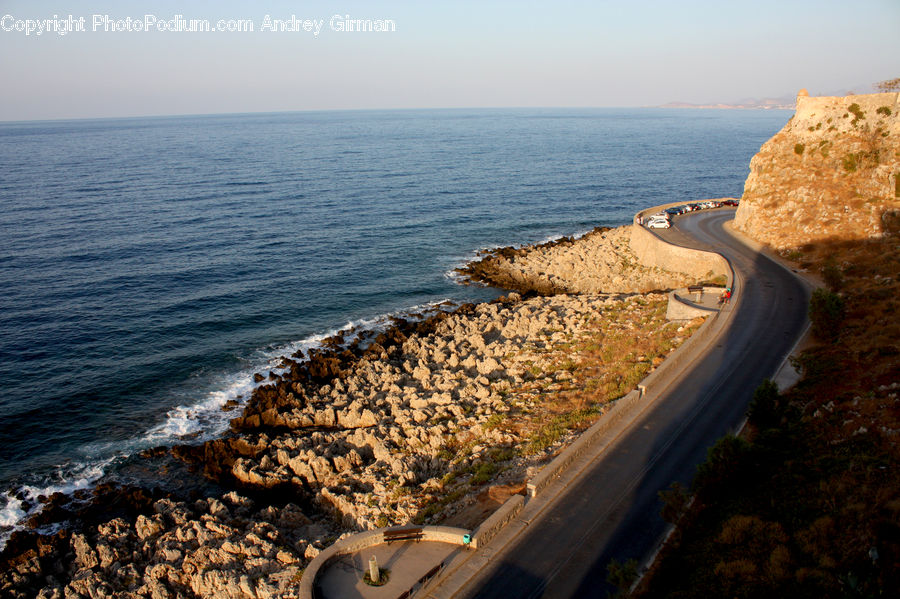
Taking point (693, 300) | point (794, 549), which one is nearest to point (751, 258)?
point (693, 300)

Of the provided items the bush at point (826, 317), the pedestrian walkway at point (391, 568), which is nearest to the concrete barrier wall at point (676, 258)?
the bush at point (826, 317)

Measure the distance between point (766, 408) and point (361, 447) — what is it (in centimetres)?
1690

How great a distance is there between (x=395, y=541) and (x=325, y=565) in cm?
207

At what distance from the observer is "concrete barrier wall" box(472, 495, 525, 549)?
15.8 meters

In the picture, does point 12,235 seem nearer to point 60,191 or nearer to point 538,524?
point 60,191

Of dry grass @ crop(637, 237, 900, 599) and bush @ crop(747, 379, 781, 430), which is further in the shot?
bush @ crop(747, 379, 781, 430)

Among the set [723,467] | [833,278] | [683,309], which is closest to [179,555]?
[723,467]

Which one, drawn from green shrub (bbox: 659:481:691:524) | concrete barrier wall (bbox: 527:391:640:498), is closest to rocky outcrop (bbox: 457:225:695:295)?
concrete barrier wall (bbox: 527:391:640:498)

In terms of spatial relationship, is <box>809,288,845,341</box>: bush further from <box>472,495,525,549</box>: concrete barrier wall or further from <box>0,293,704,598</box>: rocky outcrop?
<box>472,495,525,549</box>: concrete barrier wall

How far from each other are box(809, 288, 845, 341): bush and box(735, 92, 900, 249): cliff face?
1656cm

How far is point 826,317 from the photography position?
2697 centimetres

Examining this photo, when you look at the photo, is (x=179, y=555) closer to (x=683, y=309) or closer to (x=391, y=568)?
(x=391, y=568)

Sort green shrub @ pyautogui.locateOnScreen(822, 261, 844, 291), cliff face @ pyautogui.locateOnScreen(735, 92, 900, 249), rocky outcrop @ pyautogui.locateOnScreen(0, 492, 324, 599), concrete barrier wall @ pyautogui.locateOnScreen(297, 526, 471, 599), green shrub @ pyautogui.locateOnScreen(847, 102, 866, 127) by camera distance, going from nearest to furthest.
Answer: concrete barrier wall @ pyautogui.locateOnScreen(297, 526, 471, 599) → rocky outcrop @ pyautogui.locateOnScreen(0, 492, 324, 599) → green shrub @ pyautogui.locateOnScreen(822, 261, 844, 291) → cliff face @ pyautogui.locateOnScreen(735, 92, 900, 249) → green shrub @ pyautogui.locateOnScreen(847, 102, 866, 127)

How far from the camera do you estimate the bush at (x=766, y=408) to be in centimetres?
1983
